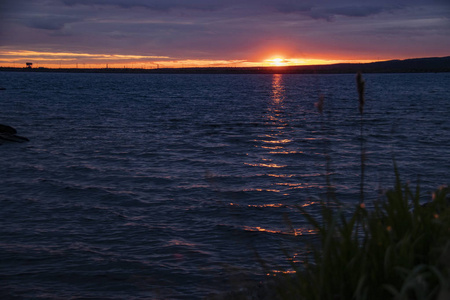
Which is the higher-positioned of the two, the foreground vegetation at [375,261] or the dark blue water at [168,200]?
the foreground vegetation at [375,261]

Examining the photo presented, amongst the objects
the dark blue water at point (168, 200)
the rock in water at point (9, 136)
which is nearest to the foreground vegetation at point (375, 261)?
the dark blue water at point (168, 200)

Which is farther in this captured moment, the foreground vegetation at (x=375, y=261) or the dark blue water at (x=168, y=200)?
the dark blue water at (x=168, y=200)

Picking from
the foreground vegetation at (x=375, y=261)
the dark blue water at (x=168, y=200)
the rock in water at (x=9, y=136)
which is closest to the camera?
the foreground vegetation at (x=375, y=261)

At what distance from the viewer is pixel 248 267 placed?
7223 millimetres

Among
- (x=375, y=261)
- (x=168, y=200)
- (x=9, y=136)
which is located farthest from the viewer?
(x=9, y=136)

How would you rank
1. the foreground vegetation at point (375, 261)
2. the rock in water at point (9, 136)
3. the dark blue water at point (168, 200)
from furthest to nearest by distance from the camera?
the rock in water at point (9, 136) < the dark blue water at point (168, 200) < the foreground vegetation at point (375, 261)

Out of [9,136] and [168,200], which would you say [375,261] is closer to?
[168,200]

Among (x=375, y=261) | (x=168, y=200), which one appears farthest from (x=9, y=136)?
(x=375, y=261)

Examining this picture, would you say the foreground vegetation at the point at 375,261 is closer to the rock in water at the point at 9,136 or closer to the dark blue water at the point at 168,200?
the dark blue water at the point at 168,200

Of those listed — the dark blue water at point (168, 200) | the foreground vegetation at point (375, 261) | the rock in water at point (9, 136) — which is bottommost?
the dark blue water at point (168, 200)

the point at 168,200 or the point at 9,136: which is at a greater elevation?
the point at 9,136

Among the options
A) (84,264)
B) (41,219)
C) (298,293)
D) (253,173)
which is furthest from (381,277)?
(253,173)

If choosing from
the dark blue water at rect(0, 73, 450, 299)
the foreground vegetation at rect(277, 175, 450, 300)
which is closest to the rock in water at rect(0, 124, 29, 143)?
the dark blue water at rect(0, 73, 450, 299)

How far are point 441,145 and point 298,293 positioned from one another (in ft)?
64.2
